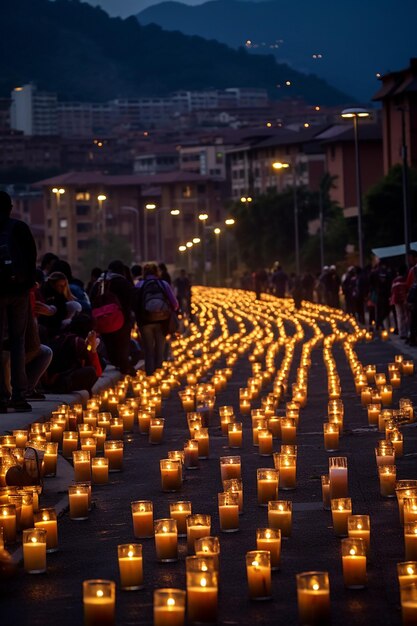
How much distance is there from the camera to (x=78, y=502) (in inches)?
420

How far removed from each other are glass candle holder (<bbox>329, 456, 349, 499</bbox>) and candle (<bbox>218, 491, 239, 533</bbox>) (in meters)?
1.05

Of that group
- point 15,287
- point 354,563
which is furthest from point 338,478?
point 15,287

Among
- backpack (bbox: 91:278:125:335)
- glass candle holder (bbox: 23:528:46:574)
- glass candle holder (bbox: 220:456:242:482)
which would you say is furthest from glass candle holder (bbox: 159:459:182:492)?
backpack (bbox: 91:278:125:335)

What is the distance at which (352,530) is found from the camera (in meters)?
8.62

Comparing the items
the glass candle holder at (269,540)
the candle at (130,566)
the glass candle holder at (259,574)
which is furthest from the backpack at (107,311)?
the glass candle holder at (259,574)

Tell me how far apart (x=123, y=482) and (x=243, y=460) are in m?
1.50

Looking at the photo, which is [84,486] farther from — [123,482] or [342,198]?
[342,198]

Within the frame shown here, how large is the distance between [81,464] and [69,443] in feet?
6.17

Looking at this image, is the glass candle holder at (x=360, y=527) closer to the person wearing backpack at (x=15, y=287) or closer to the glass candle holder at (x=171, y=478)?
the glass candle holder at (x=171, y=478)

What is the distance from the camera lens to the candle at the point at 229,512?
9.78m

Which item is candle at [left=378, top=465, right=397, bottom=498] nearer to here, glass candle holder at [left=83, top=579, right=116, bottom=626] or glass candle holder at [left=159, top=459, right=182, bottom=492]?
glass candle holder at [left=159, top=459, right=182, bottom=492]

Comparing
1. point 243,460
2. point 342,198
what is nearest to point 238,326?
point 243,460

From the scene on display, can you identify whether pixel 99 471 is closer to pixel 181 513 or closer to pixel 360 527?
pixel 181 513

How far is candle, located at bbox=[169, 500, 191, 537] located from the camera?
377 inches
